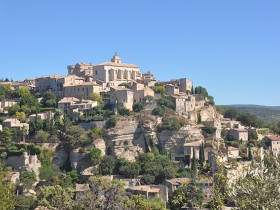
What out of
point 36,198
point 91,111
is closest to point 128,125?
point 91,111

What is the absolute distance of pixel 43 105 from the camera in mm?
61688

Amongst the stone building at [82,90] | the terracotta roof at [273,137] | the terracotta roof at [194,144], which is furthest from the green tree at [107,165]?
the terracotta roof at [273,137]

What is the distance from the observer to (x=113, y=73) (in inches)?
2707

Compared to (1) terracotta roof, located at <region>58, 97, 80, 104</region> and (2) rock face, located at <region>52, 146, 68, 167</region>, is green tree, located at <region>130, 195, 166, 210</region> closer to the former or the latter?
(2) rock face, located at <region>52, 146, 68, 167</region>

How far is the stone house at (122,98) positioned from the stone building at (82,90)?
4.64 meters

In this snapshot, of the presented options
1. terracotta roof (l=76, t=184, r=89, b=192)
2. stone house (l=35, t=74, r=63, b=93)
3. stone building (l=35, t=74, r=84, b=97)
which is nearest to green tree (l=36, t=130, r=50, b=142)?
terracotta roof (l=76, t=184, r=89, b=192)

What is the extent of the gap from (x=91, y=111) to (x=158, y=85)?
1481 centimetres

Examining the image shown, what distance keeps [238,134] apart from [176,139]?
9.70 meters

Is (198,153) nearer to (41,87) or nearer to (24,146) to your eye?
(24,146)

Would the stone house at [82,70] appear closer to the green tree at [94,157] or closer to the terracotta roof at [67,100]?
the terracotta roof at [67,100]

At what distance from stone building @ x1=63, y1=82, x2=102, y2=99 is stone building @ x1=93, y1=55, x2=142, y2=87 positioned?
409 centimetres

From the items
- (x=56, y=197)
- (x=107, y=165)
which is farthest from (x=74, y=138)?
(x=56, y=197)

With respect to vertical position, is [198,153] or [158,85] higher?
[158,85]

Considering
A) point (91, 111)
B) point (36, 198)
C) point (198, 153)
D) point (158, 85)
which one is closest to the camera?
point (36, 198)
